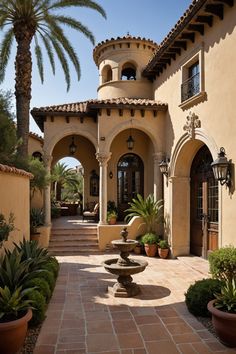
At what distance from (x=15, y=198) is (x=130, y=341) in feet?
15.0

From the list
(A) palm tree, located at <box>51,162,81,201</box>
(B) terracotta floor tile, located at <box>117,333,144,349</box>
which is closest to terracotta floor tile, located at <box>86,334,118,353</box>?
(B) terracotta floor tile, located at <box>117,333,144,349</box>

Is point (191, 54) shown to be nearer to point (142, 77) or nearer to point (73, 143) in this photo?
point (142, 77)

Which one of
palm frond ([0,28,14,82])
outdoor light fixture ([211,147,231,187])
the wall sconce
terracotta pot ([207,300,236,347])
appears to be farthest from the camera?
palm frond ([0,28,14,82])

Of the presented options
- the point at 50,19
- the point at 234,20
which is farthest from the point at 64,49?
the point at 234,20

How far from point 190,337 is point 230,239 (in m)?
3.62

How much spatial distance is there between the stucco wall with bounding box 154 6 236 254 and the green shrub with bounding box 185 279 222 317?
2266mm

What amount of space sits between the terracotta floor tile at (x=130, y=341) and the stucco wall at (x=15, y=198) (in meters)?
3.63

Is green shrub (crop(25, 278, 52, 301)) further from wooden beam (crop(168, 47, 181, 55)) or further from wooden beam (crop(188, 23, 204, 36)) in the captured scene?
wooden beam (crop(168, 47, 181, 55))

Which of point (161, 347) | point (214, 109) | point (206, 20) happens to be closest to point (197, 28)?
point (206, 20)

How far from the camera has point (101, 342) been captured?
521 cm

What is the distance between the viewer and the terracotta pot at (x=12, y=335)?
176 inches

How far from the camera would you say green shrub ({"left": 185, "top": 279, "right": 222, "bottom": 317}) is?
6141mm

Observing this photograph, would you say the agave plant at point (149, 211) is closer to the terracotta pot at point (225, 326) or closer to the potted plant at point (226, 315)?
the potted plant at point (226, 315)

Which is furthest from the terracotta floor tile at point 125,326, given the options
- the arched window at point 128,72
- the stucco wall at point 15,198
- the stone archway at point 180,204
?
the arched window at point 128,72
